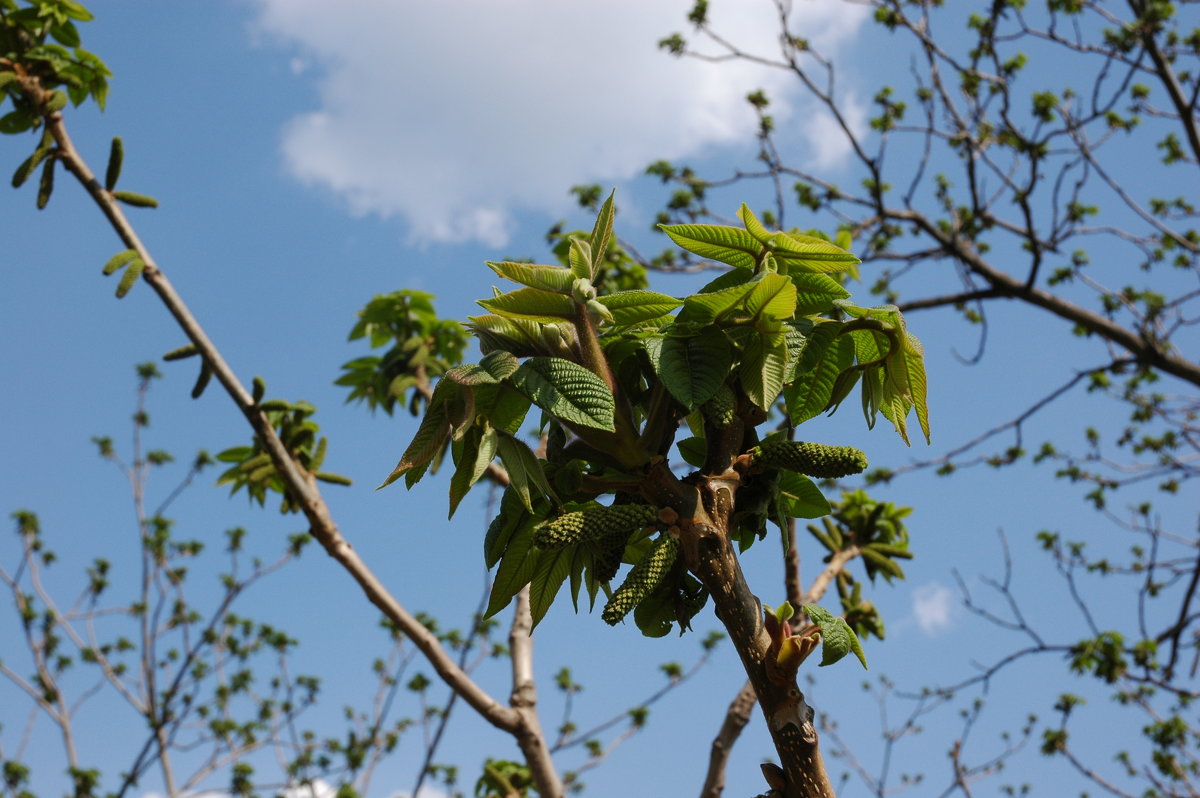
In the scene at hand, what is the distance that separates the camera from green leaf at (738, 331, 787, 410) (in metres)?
1.27

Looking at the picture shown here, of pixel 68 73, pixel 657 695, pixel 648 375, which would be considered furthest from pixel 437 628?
pixel 648 375

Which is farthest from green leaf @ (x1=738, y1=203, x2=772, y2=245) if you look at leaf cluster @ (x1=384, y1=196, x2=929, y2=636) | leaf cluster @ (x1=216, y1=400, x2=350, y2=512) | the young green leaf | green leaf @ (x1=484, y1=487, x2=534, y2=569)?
the young green leaf

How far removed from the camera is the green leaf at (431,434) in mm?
1265

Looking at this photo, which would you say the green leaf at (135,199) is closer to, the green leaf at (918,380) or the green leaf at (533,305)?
the green leaf at (533,305)

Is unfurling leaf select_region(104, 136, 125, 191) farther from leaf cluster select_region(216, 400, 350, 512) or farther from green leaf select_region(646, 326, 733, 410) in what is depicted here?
green leaf select_region(646, 326, 733, 410)

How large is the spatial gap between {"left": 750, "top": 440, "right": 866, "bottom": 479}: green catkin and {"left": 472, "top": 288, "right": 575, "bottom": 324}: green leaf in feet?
1.15

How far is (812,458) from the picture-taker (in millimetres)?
1320

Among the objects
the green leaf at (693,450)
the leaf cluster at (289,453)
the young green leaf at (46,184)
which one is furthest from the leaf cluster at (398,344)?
the green leaf at (693,450)

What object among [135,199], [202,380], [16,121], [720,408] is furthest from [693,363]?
[16,121]

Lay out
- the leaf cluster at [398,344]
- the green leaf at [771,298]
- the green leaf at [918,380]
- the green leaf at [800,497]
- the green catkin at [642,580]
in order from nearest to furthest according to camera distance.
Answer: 1. the green catkin at [642,580]
2. the green leaf at [771,298]
3. the green leaf at [918,380]
4. the green leaf at [800,497]
5. the leaf cluster at [398,344]

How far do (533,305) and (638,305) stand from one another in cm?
17

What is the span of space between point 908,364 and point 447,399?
0.69 m

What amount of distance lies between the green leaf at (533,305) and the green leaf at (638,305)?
6 cm

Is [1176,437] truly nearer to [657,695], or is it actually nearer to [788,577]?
[657,695]
